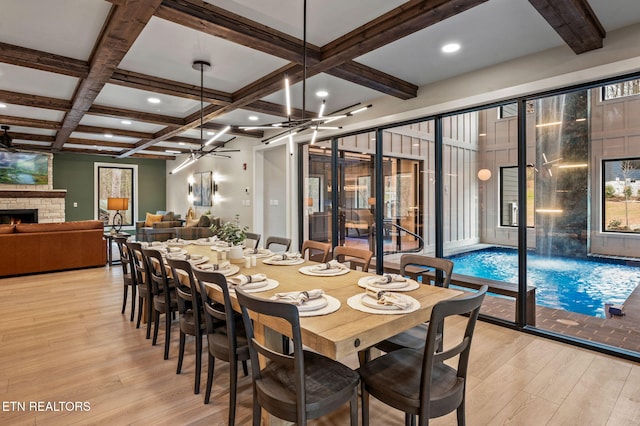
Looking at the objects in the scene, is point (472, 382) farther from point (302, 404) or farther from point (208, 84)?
point (208, 84)

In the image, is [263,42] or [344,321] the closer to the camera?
[344,321]

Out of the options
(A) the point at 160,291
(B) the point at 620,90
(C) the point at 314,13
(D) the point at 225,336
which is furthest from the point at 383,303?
(B) the point at 620,90

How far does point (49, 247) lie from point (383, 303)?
6470mm

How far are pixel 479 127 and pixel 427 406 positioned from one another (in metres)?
3.52

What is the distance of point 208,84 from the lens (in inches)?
165

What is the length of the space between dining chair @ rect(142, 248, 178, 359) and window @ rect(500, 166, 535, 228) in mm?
3429

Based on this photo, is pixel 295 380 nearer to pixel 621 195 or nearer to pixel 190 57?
pixel 190 57

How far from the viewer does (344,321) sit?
1587 millimetres

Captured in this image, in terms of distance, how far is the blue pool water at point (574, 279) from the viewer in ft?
10.8

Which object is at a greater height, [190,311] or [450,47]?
[450,47]

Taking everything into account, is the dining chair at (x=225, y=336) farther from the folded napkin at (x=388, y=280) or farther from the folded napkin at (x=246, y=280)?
the folded napkin at (x=388, y=280)

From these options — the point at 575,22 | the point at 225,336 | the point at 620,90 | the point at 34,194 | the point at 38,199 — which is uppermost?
the point at 575,22

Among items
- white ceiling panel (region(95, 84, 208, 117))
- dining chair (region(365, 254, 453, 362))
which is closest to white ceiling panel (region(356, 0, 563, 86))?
dining chair (region(365, 254, 453, 362))

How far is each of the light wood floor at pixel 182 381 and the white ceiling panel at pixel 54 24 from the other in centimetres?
267
